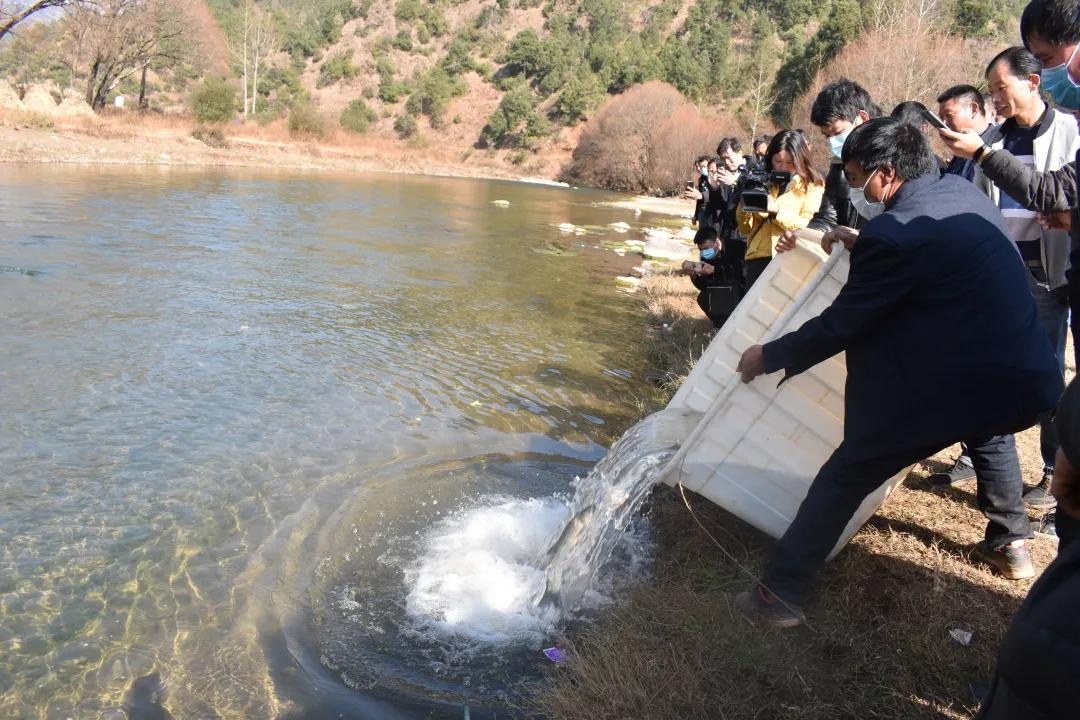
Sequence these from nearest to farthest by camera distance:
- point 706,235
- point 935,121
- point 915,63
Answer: point 935,121
point 706,235
point 915,63

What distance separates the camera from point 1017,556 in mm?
3164

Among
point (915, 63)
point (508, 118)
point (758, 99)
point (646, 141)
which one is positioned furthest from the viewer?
point (508, 118)

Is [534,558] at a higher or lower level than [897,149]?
lower

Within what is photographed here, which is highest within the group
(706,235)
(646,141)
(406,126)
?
(646,141)

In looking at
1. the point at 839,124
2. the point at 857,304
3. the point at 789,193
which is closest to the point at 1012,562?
the point at 857,304

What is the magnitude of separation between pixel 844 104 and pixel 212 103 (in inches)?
1610

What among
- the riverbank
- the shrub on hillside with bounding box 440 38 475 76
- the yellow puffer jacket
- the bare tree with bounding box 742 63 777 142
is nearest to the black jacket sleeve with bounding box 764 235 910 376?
the yellow puffer jacket

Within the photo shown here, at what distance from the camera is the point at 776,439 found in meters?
3.21

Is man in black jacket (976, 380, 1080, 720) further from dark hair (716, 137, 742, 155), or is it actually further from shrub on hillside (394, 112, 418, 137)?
shrub on hillside (394, 112, 418, 137)

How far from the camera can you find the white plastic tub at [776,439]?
314 centimetres

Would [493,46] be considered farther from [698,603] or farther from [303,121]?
[698,603]

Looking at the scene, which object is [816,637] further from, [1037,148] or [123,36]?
[123,36]

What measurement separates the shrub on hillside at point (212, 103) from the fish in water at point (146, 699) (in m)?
41.3

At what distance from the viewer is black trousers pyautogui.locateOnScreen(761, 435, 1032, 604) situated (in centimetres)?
274
